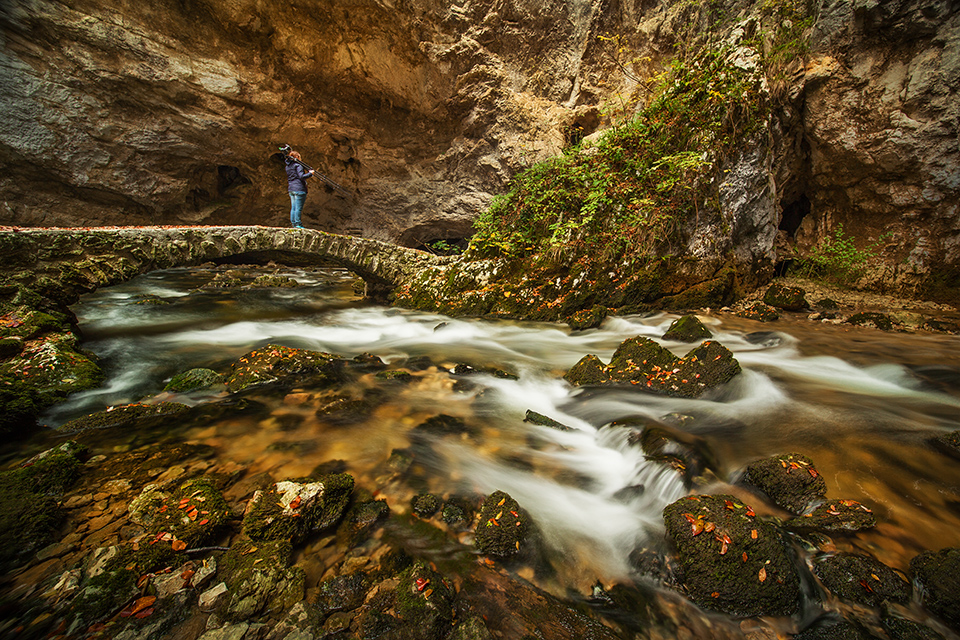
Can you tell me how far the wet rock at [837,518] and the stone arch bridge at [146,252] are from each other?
673cm

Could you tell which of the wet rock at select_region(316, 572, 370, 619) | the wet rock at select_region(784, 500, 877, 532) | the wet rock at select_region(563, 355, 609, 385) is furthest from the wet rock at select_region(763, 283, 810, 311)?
the wet rock at select_region(316, 572, 370, 619)

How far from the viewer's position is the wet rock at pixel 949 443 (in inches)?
96.0

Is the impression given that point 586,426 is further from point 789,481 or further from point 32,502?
point 32,502

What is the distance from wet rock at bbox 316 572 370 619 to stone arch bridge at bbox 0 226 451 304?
5.95 m

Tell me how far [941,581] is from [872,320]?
21.0 feet

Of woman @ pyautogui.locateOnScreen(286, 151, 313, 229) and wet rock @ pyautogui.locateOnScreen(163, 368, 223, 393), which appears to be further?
woman @ pyautogui.locateOnScreen(286, 151, 313, 229)

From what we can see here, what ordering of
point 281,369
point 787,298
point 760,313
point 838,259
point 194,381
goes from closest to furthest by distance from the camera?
point 194,381 < point 281,369 < point 760,313 < point 787,298 < point 838,259

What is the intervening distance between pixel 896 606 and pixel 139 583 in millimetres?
3306

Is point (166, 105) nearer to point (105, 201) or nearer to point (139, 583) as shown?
point (105, 201)

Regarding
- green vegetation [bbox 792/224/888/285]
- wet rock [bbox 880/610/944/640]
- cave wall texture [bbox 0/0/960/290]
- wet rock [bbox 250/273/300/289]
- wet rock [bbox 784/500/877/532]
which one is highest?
cave wall texture [bbox 0/0/960/290]

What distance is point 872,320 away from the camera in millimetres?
5793

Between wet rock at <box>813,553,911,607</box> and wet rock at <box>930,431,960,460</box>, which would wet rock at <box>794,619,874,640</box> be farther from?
wet rock at <box>930,431,960,460</box>

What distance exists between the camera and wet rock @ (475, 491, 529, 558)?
182 centimetres

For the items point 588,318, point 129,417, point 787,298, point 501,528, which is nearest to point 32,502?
point 129,417
